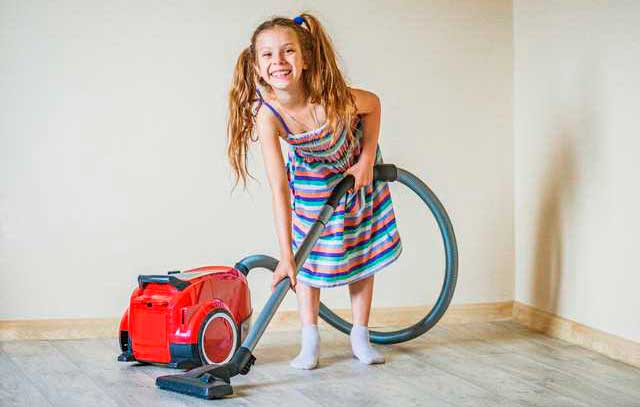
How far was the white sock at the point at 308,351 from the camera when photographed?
236 cm

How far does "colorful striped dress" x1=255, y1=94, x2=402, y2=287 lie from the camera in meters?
2.41

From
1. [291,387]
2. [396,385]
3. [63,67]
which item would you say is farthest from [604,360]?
[63,67]

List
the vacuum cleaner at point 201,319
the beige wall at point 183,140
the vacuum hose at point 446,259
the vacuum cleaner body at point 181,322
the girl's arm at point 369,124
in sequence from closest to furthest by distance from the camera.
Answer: the vacuum cleaner at point 201,319 → the vacuum cleaner body at point 181,322 → the girl's arm at point 369,124 → the vacuum hose at point 446,259 → the beige wall at point 183,140

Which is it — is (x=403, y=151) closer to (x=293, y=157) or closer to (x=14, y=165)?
(x=293, y=157)

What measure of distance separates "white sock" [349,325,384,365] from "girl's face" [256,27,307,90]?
0.72 m

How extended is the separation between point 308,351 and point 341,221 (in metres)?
0.36

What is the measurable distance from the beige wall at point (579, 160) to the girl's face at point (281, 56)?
0.88 metres

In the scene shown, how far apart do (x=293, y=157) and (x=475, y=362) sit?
745 mm

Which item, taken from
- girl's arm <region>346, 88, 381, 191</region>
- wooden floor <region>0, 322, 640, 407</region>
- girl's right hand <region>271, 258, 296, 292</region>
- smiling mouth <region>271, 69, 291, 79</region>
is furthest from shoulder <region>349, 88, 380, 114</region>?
wooden floor <region>0, 322, 640, 407</region>

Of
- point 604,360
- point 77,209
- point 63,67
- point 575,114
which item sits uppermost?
point 63,67

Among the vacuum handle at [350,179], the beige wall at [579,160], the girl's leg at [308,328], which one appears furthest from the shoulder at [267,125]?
the beige wall at [579,160]

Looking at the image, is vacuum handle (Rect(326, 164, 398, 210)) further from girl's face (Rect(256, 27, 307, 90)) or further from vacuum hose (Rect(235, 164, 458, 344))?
girl's face (Rect(256, 27, 307, 90))

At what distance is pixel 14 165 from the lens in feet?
8.94

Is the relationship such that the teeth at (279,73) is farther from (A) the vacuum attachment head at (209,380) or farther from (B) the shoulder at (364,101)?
(A) the vacuum attachment head at (209,380)
